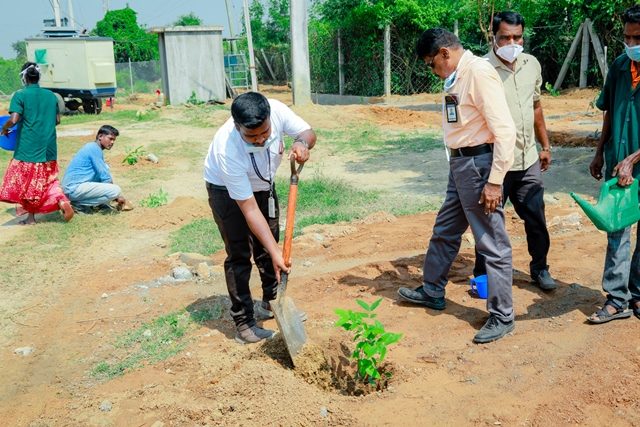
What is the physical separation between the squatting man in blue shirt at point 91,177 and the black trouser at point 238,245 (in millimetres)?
4073

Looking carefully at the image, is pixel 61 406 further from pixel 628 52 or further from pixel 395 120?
pixel 395 120

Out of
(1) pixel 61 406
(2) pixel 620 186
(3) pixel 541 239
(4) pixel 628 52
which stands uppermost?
(4) pixel 628 52

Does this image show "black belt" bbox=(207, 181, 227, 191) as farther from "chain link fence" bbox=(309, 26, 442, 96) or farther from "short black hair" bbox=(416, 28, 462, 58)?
"chain link fence" bbox=(309, 26, 442, 96)

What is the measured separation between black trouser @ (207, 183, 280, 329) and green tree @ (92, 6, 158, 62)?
1222 inches

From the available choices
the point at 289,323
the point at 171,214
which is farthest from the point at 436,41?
the point at 171,214

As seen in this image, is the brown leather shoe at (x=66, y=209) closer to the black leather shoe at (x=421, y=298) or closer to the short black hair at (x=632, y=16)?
the black leather shoe at (x=421, y=298)

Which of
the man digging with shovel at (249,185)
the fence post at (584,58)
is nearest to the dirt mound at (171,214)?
the man digging with shovel at (249,185)

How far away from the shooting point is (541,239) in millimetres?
4336

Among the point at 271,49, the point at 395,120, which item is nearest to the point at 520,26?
the point at 395,120

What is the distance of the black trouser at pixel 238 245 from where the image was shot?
152 inches

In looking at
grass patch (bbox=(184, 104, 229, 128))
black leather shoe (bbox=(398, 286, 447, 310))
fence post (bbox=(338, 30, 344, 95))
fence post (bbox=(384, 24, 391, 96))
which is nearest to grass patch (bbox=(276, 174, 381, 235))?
black leather shoe (bbox=(398, 286, 447, 310))

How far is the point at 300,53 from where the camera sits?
54.6 feet

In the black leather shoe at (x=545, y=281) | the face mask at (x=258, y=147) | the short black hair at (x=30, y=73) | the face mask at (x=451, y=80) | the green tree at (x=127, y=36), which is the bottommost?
the black leather shoe at (x=545, y=281)

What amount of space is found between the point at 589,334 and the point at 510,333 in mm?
418
